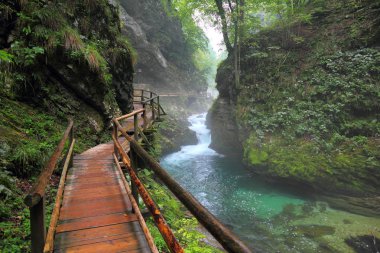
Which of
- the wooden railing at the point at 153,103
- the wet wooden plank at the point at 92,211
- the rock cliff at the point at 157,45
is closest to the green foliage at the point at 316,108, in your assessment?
the wooden railing at the point at 153,103

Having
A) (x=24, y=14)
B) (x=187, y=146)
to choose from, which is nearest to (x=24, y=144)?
(x=24, y=14)

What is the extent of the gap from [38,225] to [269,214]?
11.6 meters

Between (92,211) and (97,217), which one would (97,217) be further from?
(92,211)

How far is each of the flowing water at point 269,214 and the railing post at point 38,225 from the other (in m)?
8.78

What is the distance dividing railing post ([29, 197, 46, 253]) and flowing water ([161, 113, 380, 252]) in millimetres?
8780

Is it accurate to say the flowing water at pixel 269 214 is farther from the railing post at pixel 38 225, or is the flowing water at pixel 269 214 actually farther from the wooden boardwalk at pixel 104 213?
the railing post at pixel 38 225

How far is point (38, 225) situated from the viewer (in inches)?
93.6

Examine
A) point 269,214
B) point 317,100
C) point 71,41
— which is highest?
point 71,41

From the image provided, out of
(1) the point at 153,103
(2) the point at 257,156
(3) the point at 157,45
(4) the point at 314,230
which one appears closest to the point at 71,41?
(1) the point at 153,103

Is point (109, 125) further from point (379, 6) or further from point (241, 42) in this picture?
point (379, 6)

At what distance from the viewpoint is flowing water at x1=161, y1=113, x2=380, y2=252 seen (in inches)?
398

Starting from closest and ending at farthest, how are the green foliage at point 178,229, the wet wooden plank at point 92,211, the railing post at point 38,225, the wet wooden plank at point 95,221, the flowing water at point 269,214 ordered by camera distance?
the railing post at point 38,225
the wet wooden plank at point 95,221
the wet wooden plank at point 92,211
the green foliage at point 178,229
the flowing water at point 269,214

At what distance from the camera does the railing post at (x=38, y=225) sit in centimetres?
233

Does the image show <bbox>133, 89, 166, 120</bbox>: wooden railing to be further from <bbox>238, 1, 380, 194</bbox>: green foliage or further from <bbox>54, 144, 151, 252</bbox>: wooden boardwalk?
<bbox>238, 1, 380, 194</bbox>: green foliage
